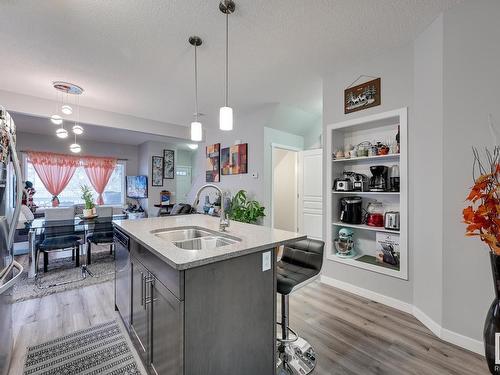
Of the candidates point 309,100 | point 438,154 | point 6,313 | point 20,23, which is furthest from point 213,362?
point 309,100

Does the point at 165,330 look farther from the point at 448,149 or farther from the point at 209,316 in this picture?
the point at 448,149

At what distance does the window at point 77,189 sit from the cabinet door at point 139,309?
20.2 ft

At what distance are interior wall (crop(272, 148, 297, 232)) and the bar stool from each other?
341 cm

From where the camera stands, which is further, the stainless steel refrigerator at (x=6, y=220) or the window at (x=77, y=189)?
the window at (x=77, y=189)

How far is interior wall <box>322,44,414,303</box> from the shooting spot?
2.45m

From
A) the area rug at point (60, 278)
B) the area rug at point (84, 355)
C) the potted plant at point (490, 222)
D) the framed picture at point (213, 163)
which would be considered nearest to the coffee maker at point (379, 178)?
the potted plant at point (490, 222)

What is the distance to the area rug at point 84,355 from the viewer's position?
1.69m

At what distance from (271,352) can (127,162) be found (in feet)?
24.4

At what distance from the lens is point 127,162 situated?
749cm

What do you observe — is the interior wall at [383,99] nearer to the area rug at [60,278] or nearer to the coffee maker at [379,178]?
the coffee maker at [379,178]

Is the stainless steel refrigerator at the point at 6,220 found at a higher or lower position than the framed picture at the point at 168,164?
lower

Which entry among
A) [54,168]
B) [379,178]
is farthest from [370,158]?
[54,168]

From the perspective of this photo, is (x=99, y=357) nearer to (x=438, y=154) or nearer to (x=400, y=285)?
(x=400, y=285)

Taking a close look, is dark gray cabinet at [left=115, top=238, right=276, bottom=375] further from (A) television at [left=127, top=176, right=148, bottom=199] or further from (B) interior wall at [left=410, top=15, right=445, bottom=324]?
(A) television at [left=127, top=176, right=148, bottom=199]
